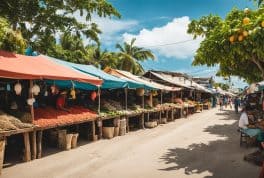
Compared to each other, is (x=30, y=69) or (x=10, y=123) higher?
(x=30, y=69)

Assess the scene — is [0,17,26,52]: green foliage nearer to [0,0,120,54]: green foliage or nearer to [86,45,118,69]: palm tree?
[0,0,120,54]: green foliage

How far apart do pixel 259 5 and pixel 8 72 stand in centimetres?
770

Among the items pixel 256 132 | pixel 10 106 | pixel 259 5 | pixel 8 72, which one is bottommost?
pixel 256 132

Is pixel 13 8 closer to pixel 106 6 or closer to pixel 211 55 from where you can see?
pixel 106 6

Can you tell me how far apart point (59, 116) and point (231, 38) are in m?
7.51

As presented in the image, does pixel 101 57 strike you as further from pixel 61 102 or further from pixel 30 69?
pixel 30 69

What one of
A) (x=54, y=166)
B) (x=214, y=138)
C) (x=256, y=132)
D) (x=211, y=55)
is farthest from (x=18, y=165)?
(x=214, y=138)

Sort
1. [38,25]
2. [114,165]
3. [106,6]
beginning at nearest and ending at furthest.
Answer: [114,165]
[106,6]
[38,25]

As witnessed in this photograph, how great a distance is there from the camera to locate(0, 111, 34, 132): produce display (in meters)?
9.22

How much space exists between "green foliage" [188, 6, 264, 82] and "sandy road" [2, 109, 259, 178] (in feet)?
10.8

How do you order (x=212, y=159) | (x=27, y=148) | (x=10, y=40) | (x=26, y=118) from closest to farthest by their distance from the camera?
(x=27, y=148), (x=26, y=118), (x=212, y=159), (x=10, y=40)

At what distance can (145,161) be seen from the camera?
10.2 meters

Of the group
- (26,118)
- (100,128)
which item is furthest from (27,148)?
(100,128)

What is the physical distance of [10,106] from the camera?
37.3 ft
